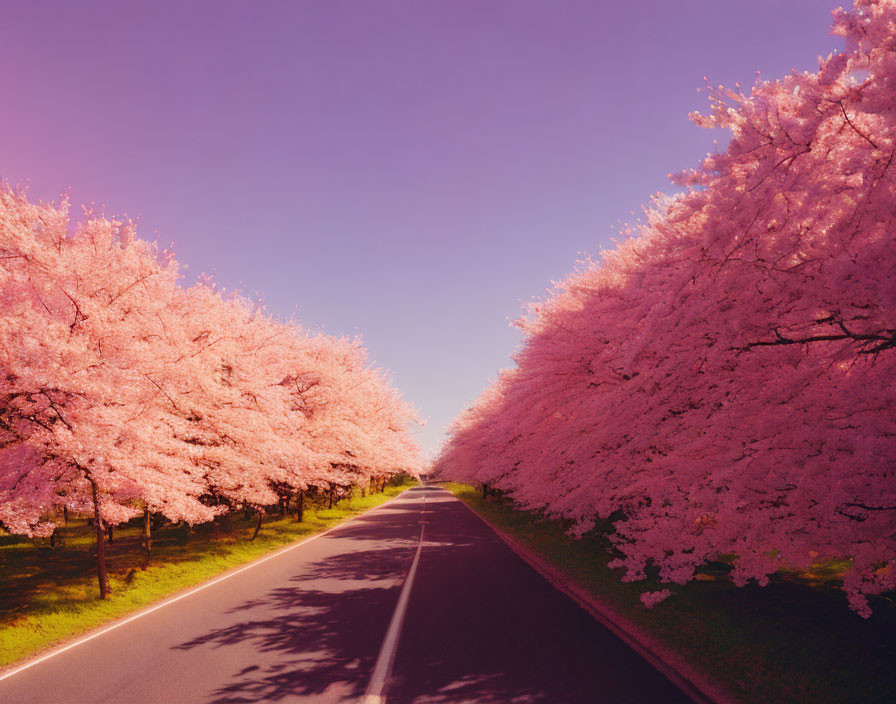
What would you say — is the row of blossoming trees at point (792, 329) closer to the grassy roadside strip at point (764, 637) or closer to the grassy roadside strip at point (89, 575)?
the grassy roadside strip at point (764, 637)

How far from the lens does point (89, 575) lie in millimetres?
14281

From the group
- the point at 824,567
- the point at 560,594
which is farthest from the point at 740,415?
the point at 824,567

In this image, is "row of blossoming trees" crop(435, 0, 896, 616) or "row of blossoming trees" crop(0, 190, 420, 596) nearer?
"row of blossoming trees" crop(435, 0, 896, 616)

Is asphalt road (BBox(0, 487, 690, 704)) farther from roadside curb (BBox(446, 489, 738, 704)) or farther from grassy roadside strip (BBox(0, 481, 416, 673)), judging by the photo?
grassy roadside strip (BBox(0, 481, 416, 673))

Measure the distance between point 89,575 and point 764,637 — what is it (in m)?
17.0

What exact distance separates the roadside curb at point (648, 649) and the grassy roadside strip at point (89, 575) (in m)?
9.06

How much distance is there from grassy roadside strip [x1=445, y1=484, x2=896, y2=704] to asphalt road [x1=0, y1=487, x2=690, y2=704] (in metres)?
0.80

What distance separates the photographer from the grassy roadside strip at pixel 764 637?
5578 mm

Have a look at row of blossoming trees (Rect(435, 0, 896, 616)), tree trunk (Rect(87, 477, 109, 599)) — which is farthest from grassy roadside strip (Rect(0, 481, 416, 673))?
row of blossoming trees (Rect(435, 0, 896, 616))

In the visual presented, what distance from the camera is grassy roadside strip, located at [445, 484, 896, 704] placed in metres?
5.58

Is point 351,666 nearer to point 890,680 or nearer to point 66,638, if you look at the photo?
point 66,638

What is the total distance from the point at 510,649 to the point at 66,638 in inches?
298

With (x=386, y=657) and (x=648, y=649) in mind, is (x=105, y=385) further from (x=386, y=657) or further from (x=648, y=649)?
(x=648, y=649)

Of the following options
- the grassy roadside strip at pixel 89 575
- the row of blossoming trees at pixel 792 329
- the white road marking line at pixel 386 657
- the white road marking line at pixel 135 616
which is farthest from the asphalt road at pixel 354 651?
the row of blossoming trees at pixel 792 329
